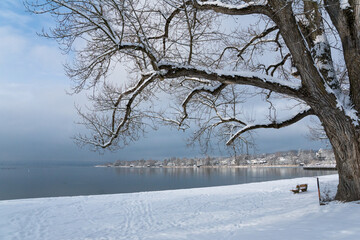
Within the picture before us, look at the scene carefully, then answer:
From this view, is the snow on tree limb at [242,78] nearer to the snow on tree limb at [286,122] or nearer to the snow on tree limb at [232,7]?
the snow on tree limb at [286,122]

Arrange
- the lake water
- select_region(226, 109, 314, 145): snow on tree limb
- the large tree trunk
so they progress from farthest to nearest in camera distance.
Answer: the lake water
select_region(226, 109, 314, 145): snow on tree limb
the large tree trunk

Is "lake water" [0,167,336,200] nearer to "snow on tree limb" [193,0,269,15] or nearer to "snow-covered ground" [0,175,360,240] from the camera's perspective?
"snow-covered ground" [0,175,360,240]

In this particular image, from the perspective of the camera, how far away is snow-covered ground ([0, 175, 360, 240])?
5402mm

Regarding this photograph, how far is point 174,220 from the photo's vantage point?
26.8ft

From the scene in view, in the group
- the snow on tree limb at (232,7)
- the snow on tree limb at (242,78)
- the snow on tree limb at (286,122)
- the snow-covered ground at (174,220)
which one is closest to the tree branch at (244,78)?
the snow on tree limb at (242,78)

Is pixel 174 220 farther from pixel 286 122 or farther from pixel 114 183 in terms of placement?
pixel 114 183

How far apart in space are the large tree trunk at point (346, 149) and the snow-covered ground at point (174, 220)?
477 millimetres

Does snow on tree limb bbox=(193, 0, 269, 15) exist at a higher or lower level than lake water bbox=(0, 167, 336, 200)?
higher

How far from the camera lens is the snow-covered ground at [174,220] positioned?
17.7 feet

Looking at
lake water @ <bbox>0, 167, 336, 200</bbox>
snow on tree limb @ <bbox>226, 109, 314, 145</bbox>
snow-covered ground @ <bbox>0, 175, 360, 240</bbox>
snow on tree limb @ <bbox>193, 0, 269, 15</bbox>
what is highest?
snow on tree limb @ <bbox>193, 0, 269, 15</bbox>

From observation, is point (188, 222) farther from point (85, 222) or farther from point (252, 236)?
point (85, 222)

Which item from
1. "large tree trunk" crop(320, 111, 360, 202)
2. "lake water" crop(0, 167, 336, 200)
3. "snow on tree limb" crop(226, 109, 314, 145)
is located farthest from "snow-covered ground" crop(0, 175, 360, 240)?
"lake water" crop(0, 167, 336, 200)

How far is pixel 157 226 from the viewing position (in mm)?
7527

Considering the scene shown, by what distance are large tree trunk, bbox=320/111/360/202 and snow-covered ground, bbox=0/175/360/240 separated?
48 cm
